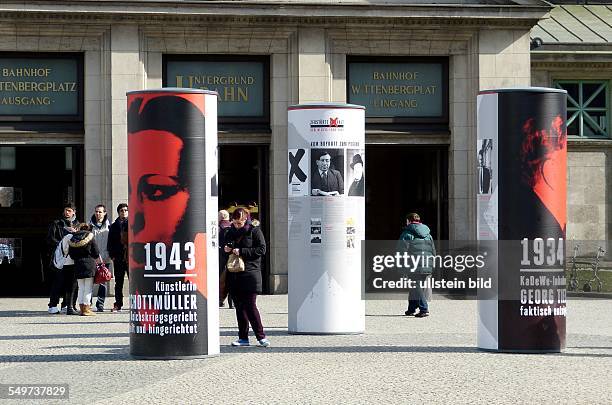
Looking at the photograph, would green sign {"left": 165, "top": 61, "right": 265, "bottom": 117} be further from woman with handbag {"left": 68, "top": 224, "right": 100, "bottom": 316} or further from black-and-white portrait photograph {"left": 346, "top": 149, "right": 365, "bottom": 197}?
black-and-white portrait photograph {"left": 346, "top": 149, "right": 365, "bottom": 197}

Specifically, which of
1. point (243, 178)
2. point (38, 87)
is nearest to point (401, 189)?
point (243, 178)

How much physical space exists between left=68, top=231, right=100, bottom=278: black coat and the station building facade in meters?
4.73

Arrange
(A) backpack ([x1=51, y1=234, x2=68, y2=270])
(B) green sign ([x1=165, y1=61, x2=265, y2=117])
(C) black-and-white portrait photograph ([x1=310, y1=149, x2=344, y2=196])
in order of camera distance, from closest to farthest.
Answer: (C) black-and-white portrait photograph ([x1=310, y1=149, x2=344, y2=196]) → (A) backpack ([x1=51, y1=234, x2=68, y2=270]) → (B) green sign ([x1=165, y1=61, x2=265, y2=117])

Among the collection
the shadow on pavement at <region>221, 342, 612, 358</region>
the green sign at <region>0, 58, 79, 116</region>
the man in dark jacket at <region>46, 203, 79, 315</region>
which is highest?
the green sign at <region>0, 58, 79, 116</region>

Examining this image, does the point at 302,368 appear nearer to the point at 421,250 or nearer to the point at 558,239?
the point at 558,239

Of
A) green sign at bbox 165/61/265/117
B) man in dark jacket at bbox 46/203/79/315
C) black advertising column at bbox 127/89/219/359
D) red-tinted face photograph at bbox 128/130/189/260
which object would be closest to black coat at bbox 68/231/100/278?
man in dark jacket at bbox 46/203/79/315

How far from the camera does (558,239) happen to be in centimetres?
1670

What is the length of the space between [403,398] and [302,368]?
2543 millimetres

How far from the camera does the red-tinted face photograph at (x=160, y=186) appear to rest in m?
15.9

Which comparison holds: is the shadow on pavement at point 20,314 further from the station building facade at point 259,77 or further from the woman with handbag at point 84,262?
the station building facade at point 259,77

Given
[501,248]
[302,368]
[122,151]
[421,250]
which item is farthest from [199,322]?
[122,151]

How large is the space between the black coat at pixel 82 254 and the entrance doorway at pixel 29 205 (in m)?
6.15

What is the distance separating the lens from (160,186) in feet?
52.3

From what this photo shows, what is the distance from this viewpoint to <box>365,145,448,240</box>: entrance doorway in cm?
2983
